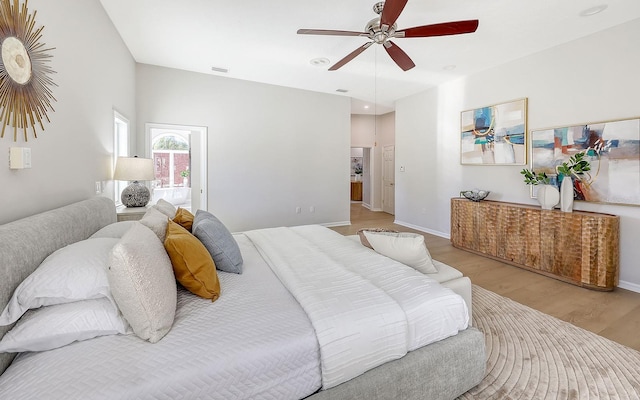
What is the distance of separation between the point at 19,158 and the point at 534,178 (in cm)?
501

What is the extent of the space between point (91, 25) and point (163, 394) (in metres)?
3.08

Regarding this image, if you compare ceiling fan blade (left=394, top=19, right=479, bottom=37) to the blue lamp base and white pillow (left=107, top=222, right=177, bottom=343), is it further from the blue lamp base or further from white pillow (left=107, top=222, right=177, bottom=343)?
the blue lamp base

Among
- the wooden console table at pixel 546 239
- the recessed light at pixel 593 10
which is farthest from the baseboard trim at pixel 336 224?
the recessed light at pixel 593 10

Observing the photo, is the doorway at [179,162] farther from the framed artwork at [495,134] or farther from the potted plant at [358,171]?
the potted plant at [358,171]

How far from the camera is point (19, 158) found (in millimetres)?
1447

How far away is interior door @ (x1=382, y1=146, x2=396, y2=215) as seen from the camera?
8000 mm

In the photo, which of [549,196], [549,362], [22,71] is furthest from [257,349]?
[549,196]

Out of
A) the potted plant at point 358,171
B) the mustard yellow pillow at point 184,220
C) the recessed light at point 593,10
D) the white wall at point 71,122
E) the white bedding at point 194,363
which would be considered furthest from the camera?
the potted plant at point 358,171

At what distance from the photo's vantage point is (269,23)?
302 cm

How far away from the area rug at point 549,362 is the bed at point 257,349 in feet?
1.08

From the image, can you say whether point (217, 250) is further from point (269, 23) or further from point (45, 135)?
point (269, 23)

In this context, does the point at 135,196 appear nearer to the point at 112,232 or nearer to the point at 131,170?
the point at 131,170

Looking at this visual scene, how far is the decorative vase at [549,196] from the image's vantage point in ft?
11.1

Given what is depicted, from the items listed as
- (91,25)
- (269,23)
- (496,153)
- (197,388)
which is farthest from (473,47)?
(197,388)
